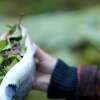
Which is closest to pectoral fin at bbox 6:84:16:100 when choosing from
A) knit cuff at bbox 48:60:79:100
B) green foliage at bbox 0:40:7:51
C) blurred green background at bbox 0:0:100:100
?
green foliage at bbox 0:40:7:51

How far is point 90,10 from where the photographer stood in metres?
1.77

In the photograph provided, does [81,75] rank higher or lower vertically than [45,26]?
lower

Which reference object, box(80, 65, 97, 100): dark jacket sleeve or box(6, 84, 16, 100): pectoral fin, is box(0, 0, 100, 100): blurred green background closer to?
box(80, 65, 97, 100): dark jacket sleeve

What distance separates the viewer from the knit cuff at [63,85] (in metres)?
1.18

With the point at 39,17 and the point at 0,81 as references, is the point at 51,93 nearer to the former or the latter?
the point at 0,81

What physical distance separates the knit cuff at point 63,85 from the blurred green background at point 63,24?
35 centimetres

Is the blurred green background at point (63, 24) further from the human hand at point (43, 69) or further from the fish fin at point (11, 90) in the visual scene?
the fish fin at point (11, 90)

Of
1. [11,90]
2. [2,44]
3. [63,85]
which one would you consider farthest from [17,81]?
[63,85]

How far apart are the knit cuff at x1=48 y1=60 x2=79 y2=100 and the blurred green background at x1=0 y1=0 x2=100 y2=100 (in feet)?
1.13

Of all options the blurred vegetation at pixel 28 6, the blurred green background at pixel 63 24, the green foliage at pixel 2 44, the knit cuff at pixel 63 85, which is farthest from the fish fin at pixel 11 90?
the blurred vegetation at pixel 28 6

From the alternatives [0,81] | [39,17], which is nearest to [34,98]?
[0,81]

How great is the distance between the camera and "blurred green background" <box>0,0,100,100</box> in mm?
1585

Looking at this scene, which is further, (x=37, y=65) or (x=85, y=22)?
(x=85, y=22)

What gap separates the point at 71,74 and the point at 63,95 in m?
0.08
